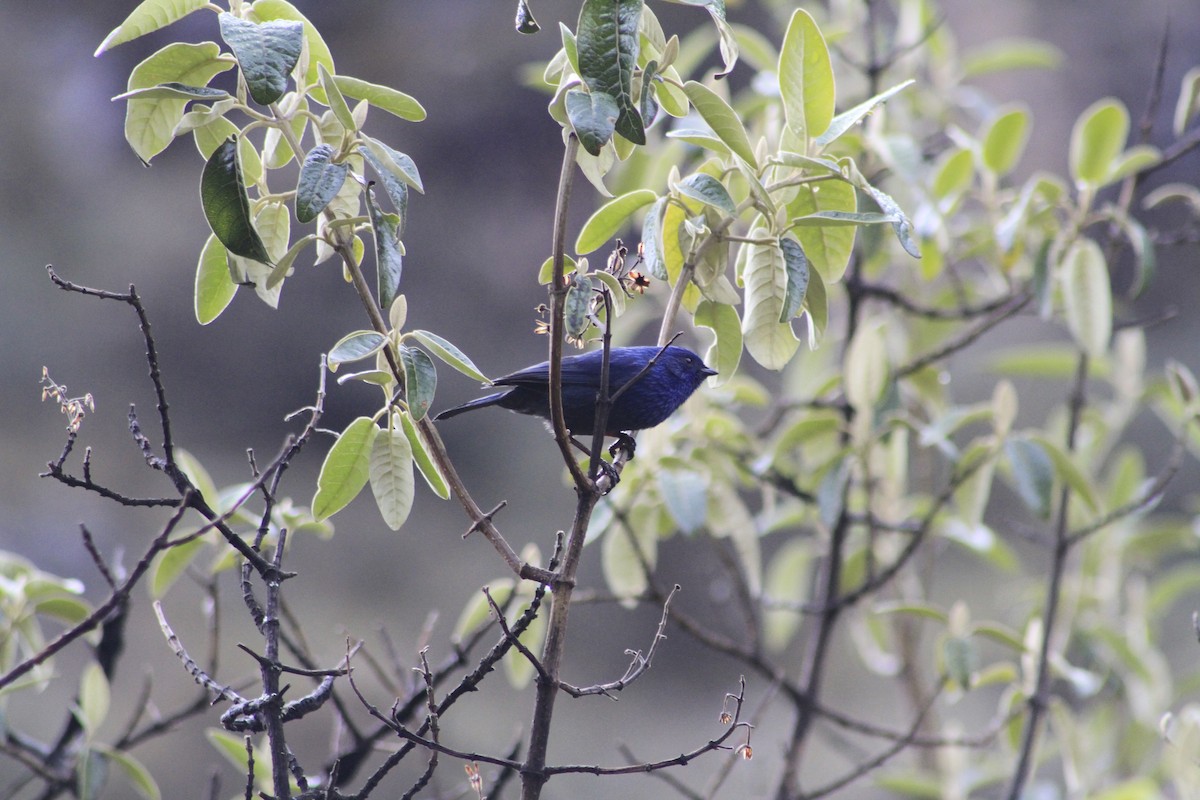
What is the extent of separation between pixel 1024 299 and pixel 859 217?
4.89 feet

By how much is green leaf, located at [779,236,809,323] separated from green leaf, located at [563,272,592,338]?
229mm

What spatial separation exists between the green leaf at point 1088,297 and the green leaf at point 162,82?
174 centimetres

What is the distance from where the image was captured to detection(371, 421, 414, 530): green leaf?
1227 millimetres

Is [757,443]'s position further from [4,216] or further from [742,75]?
[4,216]

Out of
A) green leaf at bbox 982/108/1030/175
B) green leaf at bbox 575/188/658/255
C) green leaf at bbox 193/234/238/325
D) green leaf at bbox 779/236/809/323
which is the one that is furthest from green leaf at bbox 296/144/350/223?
green leaf at bbox 982/108/1030/175

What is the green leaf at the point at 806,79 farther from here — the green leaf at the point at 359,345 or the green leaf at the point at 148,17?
the green leaf at the point at 148,17

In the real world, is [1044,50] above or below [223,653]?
above

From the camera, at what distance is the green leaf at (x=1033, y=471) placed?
2131 mm

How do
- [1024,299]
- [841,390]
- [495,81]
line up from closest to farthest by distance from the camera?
[1024,299]
[841,390]
[495,81]

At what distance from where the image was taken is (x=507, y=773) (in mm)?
1378

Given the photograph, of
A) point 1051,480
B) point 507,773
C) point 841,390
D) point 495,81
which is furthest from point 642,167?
point 495,81

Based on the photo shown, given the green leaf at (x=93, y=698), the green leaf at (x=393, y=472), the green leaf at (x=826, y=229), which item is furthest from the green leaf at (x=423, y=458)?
the green leaf at (x=93, y=698)

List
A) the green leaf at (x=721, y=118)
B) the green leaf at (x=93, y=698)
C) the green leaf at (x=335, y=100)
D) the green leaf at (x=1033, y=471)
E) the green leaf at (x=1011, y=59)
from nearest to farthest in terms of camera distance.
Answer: the green leaf at (x=335, y=100)
the green leaf at (x=721, y=118)
the green leaf at (x=93, y=698)
the green leaf at (x=1033, y=471)
the green leaf at (x=1011, y=59)

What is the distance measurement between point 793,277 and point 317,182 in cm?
56
